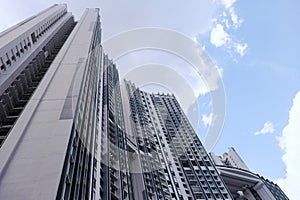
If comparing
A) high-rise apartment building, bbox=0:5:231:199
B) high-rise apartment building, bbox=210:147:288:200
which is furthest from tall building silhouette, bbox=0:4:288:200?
high-rise apartment building, bbox=210:147:288:200

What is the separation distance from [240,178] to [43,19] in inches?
1608

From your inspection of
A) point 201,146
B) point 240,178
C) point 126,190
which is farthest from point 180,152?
point 126,190

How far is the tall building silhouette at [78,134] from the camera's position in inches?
428

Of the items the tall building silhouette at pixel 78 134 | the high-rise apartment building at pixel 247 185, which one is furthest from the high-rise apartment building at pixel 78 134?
the high-rise apartment building at pixel 247 185

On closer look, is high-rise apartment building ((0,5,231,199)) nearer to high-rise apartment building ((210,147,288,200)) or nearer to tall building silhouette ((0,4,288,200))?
tall building silhouette ((0,4,288,200))

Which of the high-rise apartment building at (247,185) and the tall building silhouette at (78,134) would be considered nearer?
the tall building silhouette at (78,134)

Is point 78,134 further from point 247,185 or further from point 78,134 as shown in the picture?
point 247,185

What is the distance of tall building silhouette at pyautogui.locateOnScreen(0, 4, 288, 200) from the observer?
1087 cm

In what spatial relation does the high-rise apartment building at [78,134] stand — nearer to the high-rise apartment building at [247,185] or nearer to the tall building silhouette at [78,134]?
the tall building silhouette at [78,134]

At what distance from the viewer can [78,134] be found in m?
15.3

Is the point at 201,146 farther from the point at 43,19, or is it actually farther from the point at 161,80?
the point at 43,19

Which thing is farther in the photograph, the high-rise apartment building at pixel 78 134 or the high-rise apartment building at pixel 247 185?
the high-rise apartment building at pixel 247 185

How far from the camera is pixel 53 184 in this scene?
9.29 metres

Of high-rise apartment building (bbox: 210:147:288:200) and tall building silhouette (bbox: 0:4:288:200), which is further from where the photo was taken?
high-rise apartment building (bbox: 210:147:288:200)
